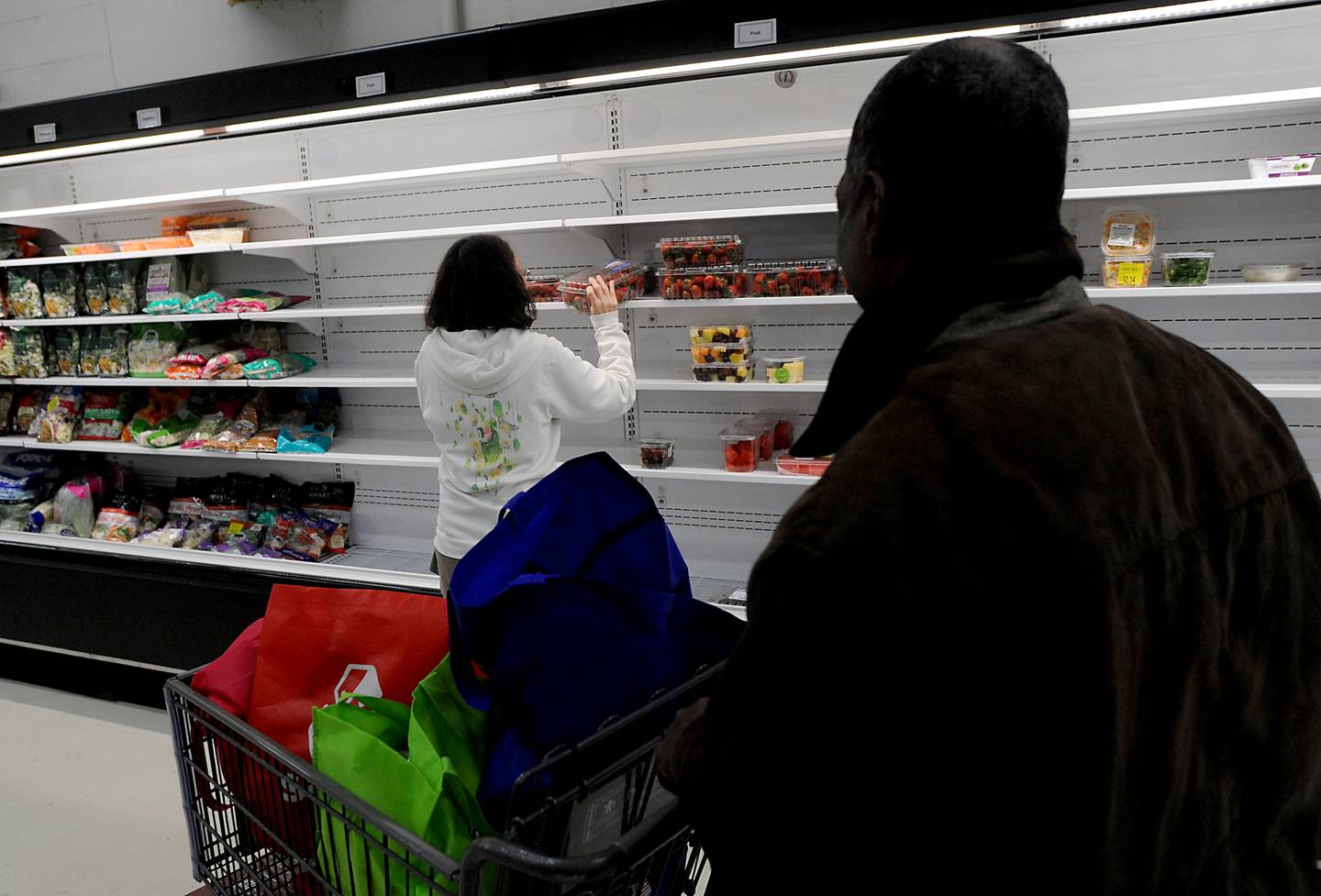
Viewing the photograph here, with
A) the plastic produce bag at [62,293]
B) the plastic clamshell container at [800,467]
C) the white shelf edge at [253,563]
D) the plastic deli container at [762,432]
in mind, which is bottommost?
the white shelf edge at [253,563]

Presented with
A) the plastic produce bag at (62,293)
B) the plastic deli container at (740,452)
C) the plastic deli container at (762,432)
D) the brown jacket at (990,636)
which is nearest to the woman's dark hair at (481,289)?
the plastic deli container at (740,452)

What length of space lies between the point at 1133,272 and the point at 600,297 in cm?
176

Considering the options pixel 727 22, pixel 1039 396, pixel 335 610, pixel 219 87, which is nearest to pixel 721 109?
pixel 727 22

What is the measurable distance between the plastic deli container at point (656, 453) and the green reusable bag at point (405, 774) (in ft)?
7.78

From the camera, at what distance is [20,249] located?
4691mm

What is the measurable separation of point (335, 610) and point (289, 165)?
3.70 metres

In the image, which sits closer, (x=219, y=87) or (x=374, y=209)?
(x=219, y=87)

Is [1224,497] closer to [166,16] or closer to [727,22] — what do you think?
[727,22]

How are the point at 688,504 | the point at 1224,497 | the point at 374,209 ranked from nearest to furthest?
the point at 1224,497
the point at 688,504
the point at 374,209

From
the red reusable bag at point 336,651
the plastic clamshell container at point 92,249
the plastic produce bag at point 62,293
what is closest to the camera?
the red reusable bag at point 336,651

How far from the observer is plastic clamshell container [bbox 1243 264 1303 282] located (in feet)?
9.24

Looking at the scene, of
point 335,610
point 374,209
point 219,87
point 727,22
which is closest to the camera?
point 335,610

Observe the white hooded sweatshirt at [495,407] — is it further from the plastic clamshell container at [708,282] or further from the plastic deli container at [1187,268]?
the plastic deli container at [1187,268]

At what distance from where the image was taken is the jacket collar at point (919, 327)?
2.66 ft
